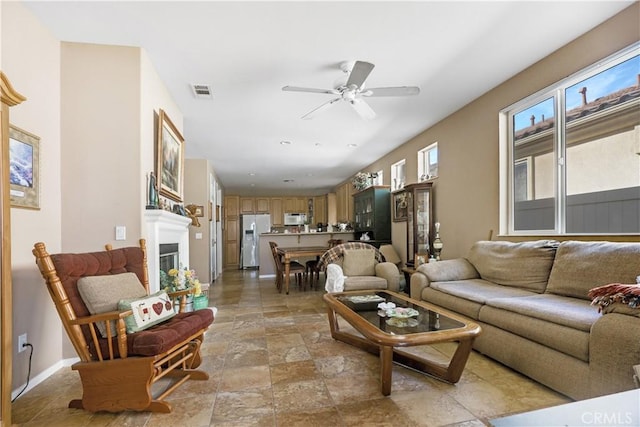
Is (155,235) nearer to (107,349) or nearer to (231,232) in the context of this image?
(107,349)

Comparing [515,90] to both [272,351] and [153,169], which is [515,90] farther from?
[153,169]

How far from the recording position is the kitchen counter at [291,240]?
702 centimetres

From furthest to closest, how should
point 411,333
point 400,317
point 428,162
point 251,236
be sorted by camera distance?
point 251,236 < point 428,162 < point 400,317 < point 411,333

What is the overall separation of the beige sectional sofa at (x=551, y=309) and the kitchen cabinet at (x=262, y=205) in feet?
26.5

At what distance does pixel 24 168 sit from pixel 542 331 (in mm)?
3600

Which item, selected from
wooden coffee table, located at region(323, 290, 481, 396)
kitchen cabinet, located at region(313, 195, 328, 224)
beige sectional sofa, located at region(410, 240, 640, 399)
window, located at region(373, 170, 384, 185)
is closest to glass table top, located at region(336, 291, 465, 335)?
wooden coffee table, located at region(323, 290, 481, 396)

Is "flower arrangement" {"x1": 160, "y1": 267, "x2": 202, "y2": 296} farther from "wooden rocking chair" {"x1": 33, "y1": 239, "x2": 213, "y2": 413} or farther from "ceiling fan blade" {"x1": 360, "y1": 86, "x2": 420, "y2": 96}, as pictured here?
"ceiling fan blade" {"x1": 360, "y1": 86, "x2": 420, "y2": 96}

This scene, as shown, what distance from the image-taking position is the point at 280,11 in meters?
2.20

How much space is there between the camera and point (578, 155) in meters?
2.77

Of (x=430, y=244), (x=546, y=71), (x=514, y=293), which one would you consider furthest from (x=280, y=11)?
(x=430, y=244)

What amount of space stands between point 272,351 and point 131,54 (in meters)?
2.83

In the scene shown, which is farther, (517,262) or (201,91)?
(201,91)

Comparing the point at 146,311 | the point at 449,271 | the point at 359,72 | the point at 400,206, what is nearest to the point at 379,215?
the point at 400,206

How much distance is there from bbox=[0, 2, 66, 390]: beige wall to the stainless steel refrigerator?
6.92 metres
